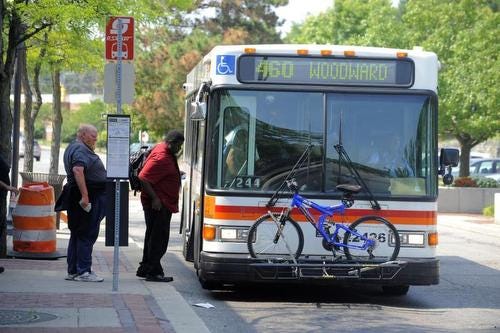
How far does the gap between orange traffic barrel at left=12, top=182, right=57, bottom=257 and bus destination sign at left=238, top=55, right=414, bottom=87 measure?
4.14 metres

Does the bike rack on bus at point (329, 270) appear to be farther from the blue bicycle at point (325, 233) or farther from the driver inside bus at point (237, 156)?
the driver inside bus at point (237, 156)

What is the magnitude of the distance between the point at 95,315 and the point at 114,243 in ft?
5.71

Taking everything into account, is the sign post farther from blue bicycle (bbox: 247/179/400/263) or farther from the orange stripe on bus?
blue bicycle (bbox: 247/179/400/263)

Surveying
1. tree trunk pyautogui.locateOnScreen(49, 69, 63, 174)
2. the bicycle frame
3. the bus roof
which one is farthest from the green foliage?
the bicycle frame

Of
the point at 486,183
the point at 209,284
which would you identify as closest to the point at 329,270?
the point at 209,284

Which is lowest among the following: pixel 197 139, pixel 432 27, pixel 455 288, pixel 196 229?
pixel 455 288

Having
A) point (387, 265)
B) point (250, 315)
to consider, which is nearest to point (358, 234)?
point (387, 265)

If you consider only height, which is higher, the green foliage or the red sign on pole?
the green foliage

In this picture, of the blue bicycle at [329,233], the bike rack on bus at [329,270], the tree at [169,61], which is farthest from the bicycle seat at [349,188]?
the tree at [169,61]

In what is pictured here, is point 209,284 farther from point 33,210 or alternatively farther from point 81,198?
point 33,210

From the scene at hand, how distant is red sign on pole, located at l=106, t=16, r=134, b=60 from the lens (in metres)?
10.5

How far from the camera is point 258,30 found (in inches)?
1959

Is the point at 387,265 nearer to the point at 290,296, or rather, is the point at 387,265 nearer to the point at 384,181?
the point at 384,181

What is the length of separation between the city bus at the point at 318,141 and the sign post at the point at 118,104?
96cm
